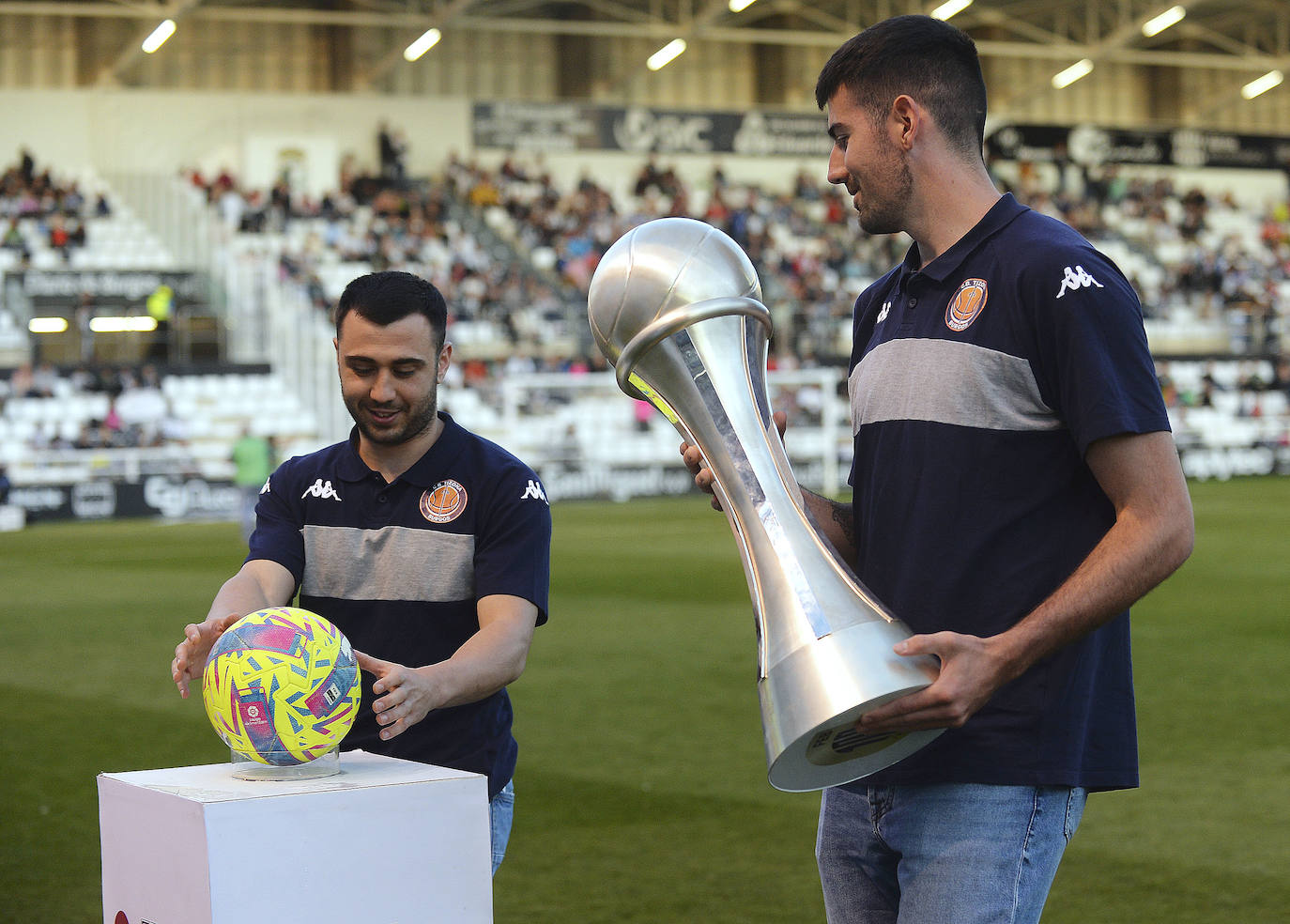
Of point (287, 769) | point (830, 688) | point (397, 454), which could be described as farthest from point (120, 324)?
point (830, 688)

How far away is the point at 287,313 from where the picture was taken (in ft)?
90.0

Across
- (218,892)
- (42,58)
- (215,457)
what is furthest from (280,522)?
(42,58)

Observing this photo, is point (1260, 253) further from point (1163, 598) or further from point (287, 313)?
point (1163, 598)

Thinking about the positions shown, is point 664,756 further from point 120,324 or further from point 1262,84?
point 1262,84

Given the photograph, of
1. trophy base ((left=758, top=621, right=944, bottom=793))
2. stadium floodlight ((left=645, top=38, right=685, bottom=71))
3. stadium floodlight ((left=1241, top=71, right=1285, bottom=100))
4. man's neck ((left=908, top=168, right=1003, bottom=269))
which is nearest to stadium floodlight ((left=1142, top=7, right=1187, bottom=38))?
stadium floodlight ((left=1241, top=71, right=1285, bottom=100))

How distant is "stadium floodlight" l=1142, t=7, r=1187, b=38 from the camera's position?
36.0m

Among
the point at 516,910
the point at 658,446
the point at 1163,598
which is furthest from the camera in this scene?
the point at 658,446

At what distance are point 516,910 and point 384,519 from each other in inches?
89.4

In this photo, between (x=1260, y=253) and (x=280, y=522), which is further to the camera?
(x=1260, y=253)

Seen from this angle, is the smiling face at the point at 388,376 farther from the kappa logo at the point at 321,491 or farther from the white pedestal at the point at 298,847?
the white pedestal at the point at 298,847

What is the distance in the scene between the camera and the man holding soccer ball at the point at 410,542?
316 centimetres

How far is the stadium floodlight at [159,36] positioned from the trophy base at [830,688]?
31522 millimetres

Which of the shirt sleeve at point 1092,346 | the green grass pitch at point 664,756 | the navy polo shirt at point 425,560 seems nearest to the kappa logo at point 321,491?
the navy polo shirt at point 425,560

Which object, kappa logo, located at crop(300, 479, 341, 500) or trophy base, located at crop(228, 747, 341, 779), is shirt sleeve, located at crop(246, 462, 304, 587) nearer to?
kappa logo, located at crop(300, 479, 341, 500)
